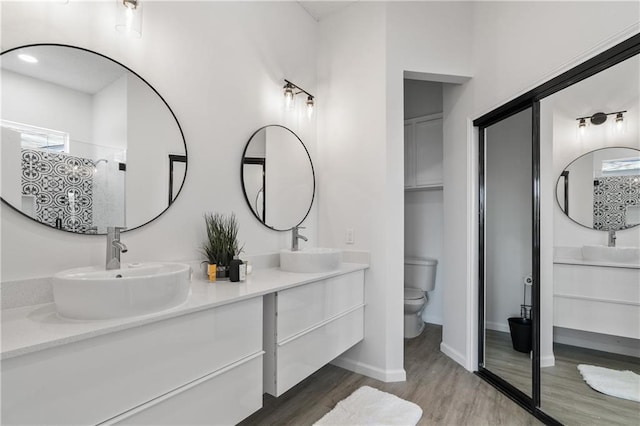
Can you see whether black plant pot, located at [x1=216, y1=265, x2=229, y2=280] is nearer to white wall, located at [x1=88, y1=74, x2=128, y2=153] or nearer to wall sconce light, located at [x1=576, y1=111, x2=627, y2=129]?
white wall, located at [x1=88, y1=74, x2=128, y2=153]

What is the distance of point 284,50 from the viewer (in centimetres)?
251

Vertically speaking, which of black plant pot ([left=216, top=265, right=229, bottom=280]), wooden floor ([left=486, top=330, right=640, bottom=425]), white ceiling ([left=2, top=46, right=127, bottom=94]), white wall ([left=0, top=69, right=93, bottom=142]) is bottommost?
wooden floor ([left=486, top=330, right=640, bottom=425])

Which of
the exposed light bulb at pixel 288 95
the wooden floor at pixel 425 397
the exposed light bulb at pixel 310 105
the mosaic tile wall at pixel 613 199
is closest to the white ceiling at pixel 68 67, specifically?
the exposed light bulb at pixel 288 95

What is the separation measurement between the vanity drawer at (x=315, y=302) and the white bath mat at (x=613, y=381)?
4.39 ft

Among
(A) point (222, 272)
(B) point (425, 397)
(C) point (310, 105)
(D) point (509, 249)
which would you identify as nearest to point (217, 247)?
(A) point (222, 272)

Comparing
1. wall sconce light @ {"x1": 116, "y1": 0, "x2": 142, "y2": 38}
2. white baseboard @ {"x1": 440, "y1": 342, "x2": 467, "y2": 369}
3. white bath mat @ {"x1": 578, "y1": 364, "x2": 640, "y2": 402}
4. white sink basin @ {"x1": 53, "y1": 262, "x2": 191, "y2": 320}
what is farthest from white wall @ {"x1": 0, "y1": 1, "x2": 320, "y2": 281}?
white bath mat @ {"x1": 578, "y1": 364, "x2": 640, "y2": 402}

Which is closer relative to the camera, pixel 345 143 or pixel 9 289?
pixel 9 289

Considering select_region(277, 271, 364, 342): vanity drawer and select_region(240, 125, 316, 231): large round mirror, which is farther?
select_region(240, 125, 316, 231): large round mirror

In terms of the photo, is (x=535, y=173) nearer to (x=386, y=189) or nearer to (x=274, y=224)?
(x=386, y=189)

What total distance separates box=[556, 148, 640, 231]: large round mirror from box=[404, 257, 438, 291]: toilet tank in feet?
6.14

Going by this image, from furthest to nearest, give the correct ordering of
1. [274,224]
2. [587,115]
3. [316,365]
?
1. [274,224]
2. [316,365]
3. [587,115]

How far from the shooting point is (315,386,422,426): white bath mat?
6.04ft

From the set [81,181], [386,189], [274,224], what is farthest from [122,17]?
[386,189]

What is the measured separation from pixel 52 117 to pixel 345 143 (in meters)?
1.89
